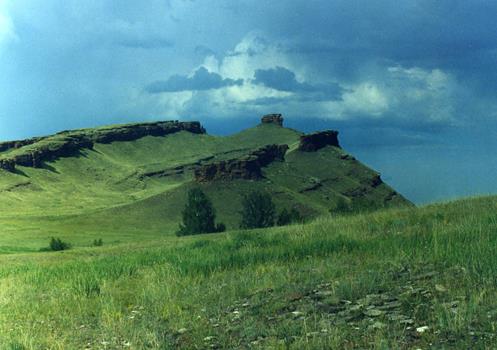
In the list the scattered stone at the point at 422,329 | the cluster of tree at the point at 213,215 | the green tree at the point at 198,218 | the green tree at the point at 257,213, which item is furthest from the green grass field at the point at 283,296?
the green tree at the point at 257,213

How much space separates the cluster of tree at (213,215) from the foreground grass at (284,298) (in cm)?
8481

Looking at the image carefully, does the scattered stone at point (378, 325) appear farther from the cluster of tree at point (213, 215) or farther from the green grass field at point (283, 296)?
the cluster of tree at point (213, 215)

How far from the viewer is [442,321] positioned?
278 inches

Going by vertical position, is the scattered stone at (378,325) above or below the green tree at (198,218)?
above

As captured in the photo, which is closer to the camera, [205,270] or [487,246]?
[487,246]

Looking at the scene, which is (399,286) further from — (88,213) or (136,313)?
(88,213)

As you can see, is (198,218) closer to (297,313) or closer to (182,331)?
(182,331)

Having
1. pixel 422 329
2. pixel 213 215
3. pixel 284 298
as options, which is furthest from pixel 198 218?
pixel 422 329

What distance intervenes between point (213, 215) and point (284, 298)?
102788 mm

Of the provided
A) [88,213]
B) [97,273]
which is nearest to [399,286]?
[97,273]

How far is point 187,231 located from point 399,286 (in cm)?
10026

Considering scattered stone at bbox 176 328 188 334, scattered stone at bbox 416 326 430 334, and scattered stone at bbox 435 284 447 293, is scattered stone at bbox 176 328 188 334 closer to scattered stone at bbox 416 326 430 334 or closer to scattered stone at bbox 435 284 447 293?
scattered stone at bbox 416 326 430 334

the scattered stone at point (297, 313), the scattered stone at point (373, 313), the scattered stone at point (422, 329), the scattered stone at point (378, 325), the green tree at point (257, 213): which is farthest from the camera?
the green tree at point (257, 213)

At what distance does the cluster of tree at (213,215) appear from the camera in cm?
10694
